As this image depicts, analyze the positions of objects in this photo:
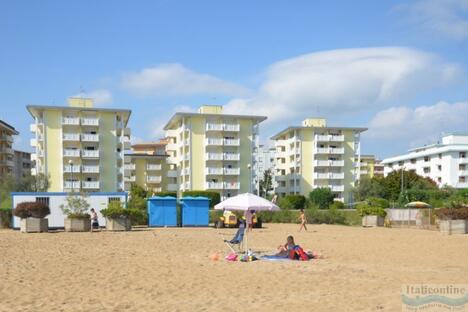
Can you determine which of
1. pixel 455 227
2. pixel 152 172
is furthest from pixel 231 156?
pixel 455 227

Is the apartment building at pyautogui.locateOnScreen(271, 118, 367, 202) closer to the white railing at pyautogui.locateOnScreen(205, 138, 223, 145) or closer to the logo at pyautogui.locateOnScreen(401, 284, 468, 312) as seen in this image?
the white railing at pyautogui.locateOnScreen(205, 138, 223, 145)

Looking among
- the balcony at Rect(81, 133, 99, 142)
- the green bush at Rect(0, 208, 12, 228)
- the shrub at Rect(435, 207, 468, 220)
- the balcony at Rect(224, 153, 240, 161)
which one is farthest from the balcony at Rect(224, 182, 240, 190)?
the shrub at Rect(435, 207, 468, 220)

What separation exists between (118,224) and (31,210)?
4555mm

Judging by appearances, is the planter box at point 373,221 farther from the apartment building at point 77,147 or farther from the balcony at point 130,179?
the balcony at point 130,179

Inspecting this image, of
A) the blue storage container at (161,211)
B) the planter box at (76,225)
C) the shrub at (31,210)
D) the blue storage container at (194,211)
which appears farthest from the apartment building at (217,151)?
the shrub at (31,210)

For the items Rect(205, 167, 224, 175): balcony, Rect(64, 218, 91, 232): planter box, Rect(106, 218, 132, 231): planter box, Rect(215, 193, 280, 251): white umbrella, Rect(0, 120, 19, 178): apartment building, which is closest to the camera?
Rect(215, 193, 280, 251): white umbrella

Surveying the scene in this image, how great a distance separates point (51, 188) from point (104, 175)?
24.3 ft

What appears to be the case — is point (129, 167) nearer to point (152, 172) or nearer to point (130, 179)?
point (130, 179)

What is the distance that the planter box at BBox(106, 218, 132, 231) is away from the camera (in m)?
30.5

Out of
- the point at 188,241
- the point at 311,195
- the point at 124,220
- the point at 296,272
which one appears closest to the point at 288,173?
the point at 311,195

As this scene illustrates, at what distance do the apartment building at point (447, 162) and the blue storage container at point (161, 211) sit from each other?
73907 mm

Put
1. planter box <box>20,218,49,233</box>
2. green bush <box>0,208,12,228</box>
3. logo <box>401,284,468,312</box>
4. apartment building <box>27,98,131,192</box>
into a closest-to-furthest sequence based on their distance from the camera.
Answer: logo <box>401,284,468,312</box> < planter box <box>20,218,49,233</box> < green bush <box>0,208,12,228</box> < apartment building <box>27,98,131,192</box>

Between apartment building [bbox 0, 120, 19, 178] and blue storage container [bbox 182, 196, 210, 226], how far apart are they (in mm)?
71786

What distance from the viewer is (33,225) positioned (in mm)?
29547
